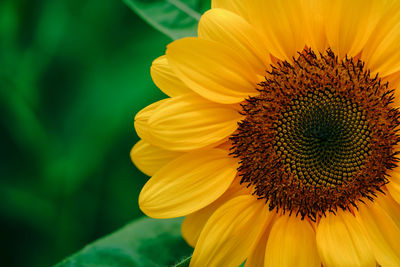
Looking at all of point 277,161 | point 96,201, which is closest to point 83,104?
point 96,201

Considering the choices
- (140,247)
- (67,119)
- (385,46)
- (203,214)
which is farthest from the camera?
(67,119)

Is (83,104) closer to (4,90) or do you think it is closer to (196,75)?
(4,90)

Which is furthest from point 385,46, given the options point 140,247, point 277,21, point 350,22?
point 140,247

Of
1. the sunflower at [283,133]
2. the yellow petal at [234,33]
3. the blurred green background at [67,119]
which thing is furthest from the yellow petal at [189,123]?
the blurred green background at [67,119]

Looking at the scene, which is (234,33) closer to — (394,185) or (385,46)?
(385,46)

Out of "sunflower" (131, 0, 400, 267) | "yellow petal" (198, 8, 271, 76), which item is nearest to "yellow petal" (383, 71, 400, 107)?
"sunflower" (131, 0, 400, 267)

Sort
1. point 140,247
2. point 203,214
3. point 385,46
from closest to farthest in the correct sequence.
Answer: point 385,46, point 203,214, point 140,247

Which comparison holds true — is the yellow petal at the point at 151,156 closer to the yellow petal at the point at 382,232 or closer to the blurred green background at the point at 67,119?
the yellow petal at the point at 382,232
